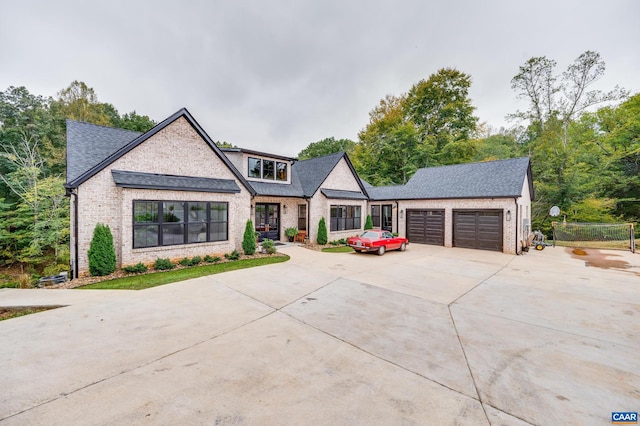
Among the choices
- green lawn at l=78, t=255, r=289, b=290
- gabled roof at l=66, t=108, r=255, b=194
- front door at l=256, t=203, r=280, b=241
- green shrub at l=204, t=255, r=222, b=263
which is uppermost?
gabled roof at l=66, t=108, r=255, b=194

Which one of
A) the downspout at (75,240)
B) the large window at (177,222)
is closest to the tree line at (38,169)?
the downspout at (75,240)

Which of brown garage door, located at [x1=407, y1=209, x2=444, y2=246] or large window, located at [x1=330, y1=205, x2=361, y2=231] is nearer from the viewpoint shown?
brown garage door, located at [x1=407, y1=209, x2=444, y2=246]

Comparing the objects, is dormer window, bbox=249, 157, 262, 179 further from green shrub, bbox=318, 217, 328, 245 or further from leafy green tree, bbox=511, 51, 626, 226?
leafy green tree, bbox=511, 51, 626, 226

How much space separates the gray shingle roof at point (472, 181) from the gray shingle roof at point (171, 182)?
13.6 meters

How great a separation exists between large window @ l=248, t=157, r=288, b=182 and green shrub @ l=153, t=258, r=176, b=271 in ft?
24.8

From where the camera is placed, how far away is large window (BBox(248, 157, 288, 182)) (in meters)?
16.0

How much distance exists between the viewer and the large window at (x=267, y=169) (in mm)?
16016

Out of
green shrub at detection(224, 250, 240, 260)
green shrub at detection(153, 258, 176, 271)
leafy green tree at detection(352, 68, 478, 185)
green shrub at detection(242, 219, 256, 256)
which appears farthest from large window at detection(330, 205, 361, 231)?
leafy green tree at detection(352, 68, 478, 185)

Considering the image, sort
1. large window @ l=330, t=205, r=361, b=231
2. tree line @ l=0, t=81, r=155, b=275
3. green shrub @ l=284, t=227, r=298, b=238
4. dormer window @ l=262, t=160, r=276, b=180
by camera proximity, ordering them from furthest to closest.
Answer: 1. large window @ l=330, t=205, r=361, b=231
2. green shrub @ l=284, t=227, r=298, b=238
3. dormer window @ l=262, t=160, r=276, b=180
4. tree line @ l=0, t=81, r=155, b=275

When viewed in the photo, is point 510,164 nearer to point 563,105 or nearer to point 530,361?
point 530,361

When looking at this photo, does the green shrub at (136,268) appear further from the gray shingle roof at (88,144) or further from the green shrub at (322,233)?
the green shrub at (322,233)

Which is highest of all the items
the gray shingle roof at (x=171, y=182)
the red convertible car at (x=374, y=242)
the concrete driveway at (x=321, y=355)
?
the gray shingle roof at (x=171, y=182)

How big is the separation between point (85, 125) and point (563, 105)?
42.2 meters

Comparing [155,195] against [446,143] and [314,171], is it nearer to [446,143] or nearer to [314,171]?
[314,171]
